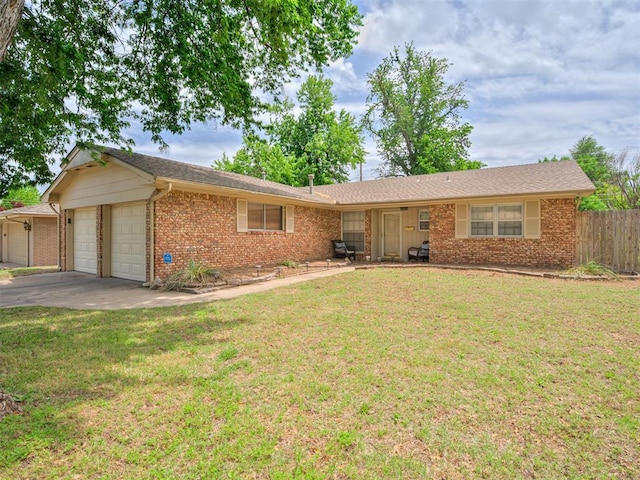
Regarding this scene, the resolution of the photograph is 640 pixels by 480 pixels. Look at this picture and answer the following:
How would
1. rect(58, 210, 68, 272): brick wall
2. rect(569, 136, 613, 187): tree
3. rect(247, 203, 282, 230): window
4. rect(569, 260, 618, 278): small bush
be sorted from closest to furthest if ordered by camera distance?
rect(569, 260, 618, 278): small bush → rect(247, 203, 282, 230): window → rect(58, 210, 68, 272): brick wall → rect(569, 136, 613, 187): tree

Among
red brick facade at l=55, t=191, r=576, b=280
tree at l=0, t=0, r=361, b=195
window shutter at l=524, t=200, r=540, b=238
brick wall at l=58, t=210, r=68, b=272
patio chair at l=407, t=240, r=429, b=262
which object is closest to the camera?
tree at l=0, t=0, r=361, b=195

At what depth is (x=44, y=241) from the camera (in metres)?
16.5

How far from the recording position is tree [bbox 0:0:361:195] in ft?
23.7

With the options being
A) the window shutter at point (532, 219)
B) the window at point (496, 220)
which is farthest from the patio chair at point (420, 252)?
the window shutter at point (532, 219)

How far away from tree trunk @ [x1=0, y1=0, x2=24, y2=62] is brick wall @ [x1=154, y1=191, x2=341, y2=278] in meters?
6.90

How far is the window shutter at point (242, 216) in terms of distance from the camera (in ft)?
39.0

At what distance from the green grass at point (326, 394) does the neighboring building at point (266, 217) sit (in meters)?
4.56

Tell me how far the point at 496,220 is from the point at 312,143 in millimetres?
21146

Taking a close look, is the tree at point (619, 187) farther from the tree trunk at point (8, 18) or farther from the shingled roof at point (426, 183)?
the tree trunk at point (8, 18)

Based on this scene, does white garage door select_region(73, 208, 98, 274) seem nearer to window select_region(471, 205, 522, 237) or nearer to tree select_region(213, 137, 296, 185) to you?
window select_region(471, 205, 522, 237)

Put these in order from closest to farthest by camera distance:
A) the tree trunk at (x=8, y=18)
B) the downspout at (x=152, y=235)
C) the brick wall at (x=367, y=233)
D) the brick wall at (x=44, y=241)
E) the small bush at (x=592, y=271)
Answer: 1. the tree trunk at (x=8, y=18)
2. the downspout at (x=152, y=235)
3. the small bush at (x=592, y=271)
4. the brick wall at (x=367, y=233)
5. the brick wall at (x=44, y=241)

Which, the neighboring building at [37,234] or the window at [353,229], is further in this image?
the window at [353,229]

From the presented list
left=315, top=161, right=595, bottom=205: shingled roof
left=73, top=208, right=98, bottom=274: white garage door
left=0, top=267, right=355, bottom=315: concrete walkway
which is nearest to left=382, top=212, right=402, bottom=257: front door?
left=315, top=161, right=595, bottom=205: shingled roof

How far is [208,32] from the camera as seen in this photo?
28.0ft
